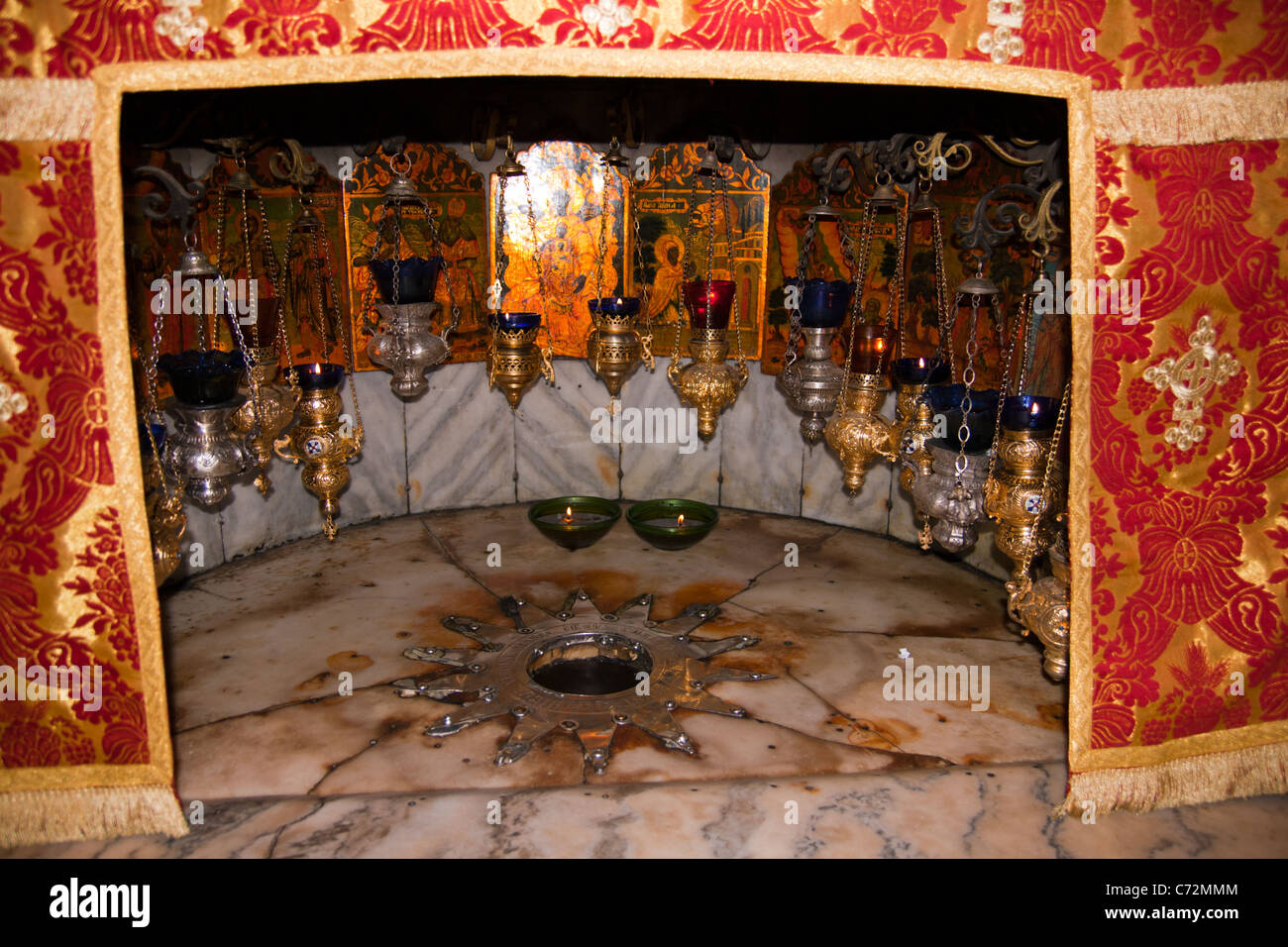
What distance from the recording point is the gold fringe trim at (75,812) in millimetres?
2740

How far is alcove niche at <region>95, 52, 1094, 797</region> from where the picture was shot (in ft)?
11.6

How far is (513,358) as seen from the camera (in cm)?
456

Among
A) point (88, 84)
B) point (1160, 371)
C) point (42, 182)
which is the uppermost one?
point (88, 84)

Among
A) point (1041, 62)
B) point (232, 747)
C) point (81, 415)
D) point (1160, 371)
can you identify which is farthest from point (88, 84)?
point (1160, 371)

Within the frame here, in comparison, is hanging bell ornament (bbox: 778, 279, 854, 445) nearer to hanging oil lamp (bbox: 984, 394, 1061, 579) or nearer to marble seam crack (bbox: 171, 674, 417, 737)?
hanging oil lamp (bbox: 984, 394, 1061, 579)

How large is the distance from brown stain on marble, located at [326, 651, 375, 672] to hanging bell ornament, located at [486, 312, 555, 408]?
146cm

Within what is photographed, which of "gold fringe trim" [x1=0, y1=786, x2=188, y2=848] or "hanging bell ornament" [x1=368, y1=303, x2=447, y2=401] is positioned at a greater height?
"hanging bell ornament" [x1=368, y1=303, x2=447, y2=401]

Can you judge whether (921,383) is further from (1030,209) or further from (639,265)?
(639,265)

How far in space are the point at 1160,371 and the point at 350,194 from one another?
427 centimetres

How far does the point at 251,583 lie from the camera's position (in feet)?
15.9

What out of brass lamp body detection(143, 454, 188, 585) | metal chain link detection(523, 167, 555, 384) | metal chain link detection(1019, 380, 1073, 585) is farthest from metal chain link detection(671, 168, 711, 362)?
brass lamp body detection(143, 454, 188, 585)

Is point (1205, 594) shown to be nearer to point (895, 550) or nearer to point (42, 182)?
point (895, 550)

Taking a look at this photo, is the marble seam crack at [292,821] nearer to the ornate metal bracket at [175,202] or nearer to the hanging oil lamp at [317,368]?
the hanging oil lamp at [317,368]

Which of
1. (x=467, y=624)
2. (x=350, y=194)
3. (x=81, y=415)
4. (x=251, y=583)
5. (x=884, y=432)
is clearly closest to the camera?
(x=81, y=415)
